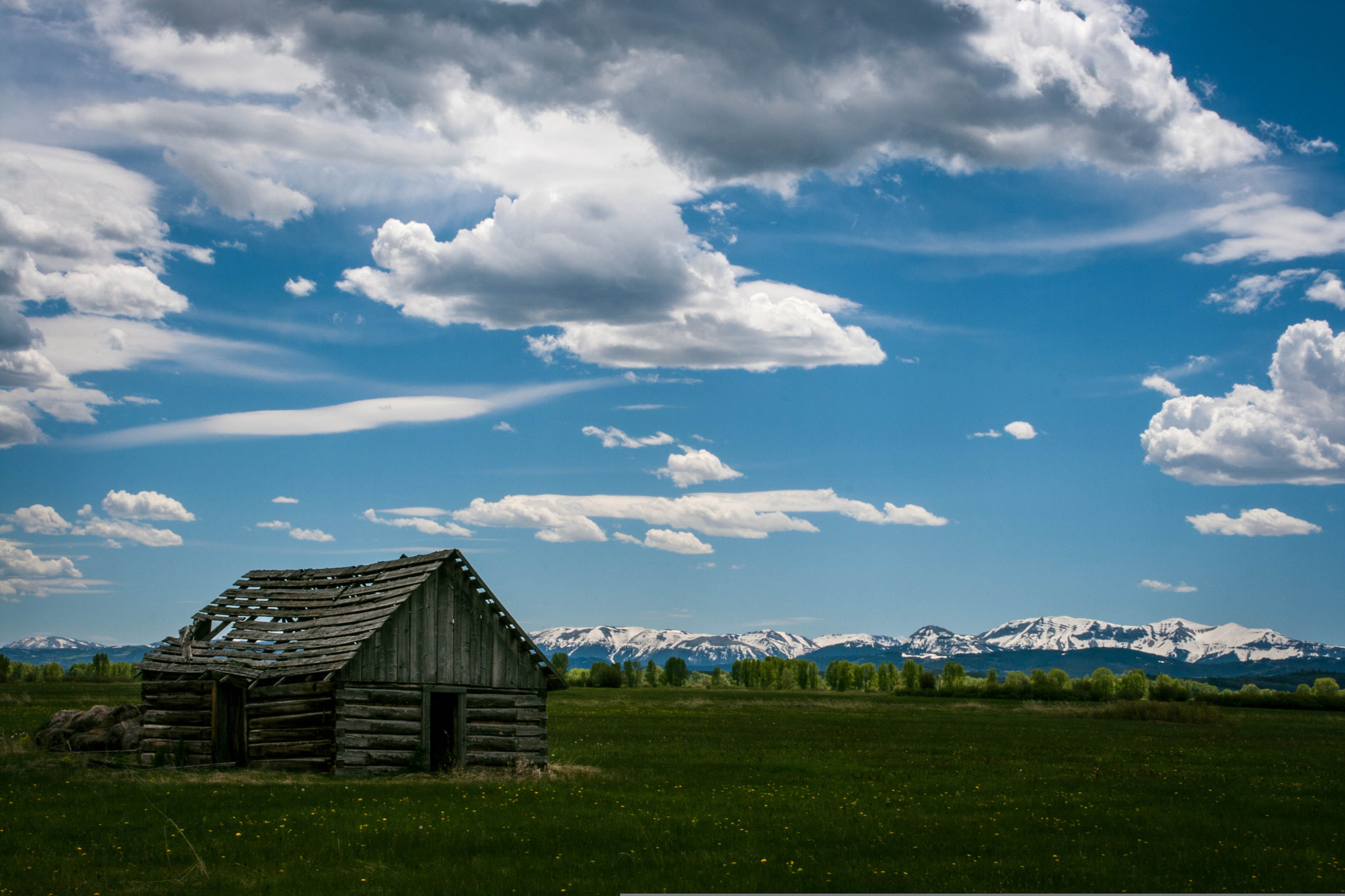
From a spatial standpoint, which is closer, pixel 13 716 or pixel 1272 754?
pixel 1272 754

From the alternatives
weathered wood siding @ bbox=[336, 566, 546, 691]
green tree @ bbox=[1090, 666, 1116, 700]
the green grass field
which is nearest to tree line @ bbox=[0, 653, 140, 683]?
weathered wood siding @ bbox=[336, 566, 546, 691]

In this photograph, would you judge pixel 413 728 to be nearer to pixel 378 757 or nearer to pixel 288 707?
pixel 378 757

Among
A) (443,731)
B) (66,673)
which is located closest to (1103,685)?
(443,731)

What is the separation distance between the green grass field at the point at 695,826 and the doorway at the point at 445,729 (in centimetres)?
225

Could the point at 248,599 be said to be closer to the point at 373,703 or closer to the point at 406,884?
the point at 373,703

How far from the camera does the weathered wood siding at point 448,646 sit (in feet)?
94.4

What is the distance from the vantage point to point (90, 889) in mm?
14070

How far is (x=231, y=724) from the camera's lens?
3014 centimetres

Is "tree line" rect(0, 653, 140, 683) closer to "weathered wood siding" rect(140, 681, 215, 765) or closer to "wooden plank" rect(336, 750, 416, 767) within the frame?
"weathered wood siding" rect(140, 681, 215, 765)

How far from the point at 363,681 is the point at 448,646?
9.21ft

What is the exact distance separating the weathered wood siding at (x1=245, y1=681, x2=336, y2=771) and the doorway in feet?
9.29

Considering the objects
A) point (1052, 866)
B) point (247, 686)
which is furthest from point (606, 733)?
point (1052, 866)

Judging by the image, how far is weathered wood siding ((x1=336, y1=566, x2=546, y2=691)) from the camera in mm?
28781

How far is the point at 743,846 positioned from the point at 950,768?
18967 millimetres
